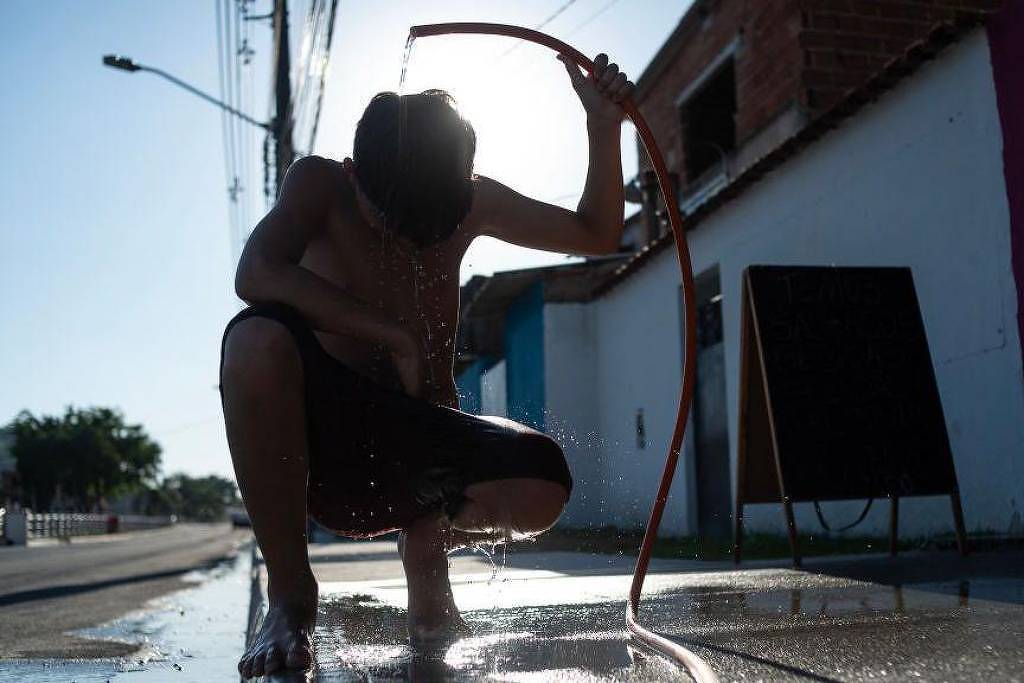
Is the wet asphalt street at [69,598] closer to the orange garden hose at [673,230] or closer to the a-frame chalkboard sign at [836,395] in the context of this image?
the orange garden hose at [673,230]

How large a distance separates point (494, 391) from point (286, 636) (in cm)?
1669

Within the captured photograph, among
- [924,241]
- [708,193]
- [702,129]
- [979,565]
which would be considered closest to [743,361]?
[979,565]

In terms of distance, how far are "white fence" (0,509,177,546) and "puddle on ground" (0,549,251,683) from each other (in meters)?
22.6

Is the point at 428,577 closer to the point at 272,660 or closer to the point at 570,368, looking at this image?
the point at 272,660

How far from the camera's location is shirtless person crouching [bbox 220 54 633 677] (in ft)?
6.52

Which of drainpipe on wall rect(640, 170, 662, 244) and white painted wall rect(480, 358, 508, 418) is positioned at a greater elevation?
drainpipe on wall rect(640, 170, 662, 244)

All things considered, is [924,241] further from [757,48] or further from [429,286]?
[757,48]

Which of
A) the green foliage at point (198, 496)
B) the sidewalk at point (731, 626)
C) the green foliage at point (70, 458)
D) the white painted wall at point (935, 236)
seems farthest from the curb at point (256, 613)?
the green foliage at point (198, 496)

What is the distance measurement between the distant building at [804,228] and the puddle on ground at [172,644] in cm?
326

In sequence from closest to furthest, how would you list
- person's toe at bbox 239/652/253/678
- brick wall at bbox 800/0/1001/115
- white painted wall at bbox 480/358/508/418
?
person's toe at bbox 239/652/253/678
brick wall at bbox 800/0/1001/115
white painted wall at bbox 480/358/508/418

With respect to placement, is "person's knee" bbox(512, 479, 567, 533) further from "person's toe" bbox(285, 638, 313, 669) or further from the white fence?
the white fence

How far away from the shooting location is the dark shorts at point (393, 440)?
2047 millimetres

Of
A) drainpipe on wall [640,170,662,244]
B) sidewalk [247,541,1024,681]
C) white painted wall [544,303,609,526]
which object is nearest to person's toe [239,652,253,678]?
sidewalk [247,541,1024,681]

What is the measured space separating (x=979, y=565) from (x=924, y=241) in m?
3.06
